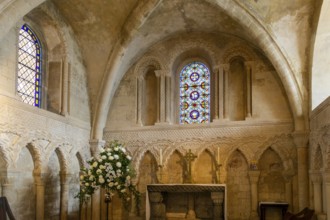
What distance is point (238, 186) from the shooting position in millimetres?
11031

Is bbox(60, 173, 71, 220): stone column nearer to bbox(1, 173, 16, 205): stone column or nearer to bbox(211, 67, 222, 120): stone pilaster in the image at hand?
bbox(1, 173, 16, 205): stone column

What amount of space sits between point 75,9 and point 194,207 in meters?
6.26

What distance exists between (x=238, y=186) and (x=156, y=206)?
2321 mm

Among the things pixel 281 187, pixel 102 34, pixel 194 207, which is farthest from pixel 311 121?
pixel 102 34

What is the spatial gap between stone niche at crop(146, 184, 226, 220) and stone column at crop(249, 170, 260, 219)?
806mm

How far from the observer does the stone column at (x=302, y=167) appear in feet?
32.9

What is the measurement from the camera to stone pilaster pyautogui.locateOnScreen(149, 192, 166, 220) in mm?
11032

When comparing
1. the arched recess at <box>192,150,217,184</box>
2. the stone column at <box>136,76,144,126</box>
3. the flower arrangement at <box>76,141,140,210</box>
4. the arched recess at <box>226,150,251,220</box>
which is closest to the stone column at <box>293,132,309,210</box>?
the arched recess at <box>226,150,251,220</box>

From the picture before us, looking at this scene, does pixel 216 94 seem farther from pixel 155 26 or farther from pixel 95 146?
pixel 95 146

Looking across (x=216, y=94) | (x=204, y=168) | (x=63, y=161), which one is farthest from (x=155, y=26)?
(x=63, y=161)

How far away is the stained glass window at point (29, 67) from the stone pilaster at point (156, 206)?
155 inches

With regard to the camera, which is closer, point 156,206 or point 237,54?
point 156,206

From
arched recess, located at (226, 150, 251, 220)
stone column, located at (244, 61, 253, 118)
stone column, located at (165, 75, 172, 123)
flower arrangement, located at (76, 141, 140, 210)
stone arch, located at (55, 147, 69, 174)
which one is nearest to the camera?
flower arrangement, located at (76, 141, 140, 210)

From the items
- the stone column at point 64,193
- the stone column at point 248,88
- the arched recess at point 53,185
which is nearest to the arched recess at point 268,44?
the stone column at point 248,88
